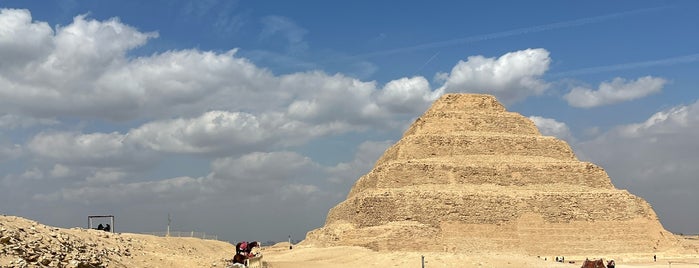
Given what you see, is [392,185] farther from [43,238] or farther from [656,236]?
[43,238]

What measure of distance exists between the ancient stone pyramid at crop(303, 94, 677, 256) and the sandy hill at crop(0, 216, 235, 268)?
93.0 ft

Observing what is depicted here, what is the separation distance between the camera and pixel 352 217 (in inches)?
2339

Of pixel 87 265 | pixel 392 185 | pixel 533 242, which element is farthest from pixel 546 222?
pixel 87 265

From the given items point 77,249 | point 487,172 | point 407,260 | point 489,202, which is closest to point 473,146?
point 487,172

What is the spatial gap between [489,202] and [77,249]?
4185 centimetres

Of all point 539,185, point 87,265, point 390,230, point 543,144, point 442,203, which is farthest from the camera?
point 543,144

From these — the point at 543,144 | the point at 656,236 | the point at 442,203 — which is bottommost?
the point at 656,236

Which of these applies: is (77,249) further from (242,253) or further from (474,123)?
(474,123)

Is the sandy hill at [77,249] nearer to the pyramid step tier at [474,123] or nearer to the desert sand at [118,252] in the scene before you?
the desert sand at [118,252]

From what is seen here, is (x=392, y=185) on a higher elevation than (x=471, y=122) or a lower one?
lower

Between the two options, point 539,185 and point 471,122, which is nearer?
point 539,185

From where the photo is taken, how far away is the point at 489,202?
189 ft

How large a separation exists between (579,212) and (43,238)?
4731 cm

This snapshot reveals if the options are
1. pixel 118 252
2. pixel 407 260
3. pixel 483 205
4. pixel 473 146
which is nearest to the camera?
pixel 118 252
